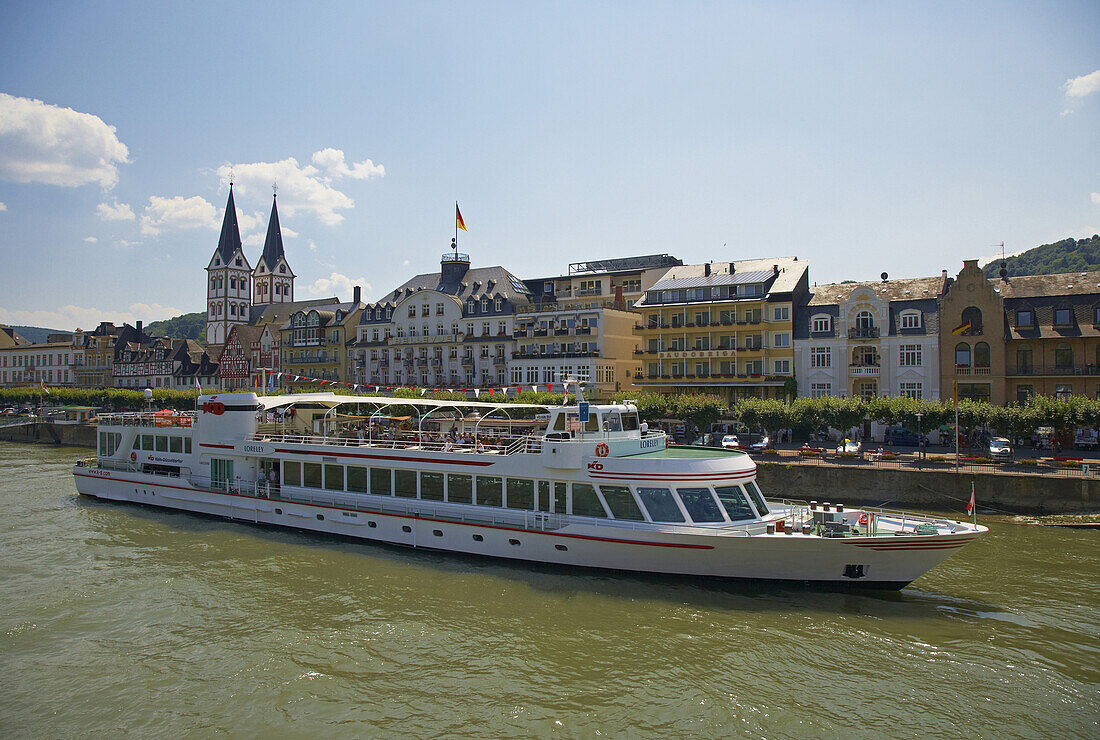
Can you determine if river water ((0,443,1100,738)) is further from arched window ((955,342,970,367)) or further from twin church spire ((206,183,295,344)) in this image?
twin church spire ((206,183,295,344))

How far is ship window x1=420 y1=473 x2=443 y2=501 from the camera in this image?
23.7m

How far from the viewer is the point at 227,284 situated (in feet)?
381

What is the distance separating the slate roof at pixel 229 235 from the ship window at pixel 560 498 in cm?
11151

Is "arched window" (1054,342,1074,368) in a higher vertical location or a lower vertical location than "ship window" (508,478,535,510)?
higher

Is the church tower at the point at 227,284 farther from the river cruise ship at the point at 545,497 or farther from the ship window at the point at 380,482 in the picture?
the ship window at the point at 380,482

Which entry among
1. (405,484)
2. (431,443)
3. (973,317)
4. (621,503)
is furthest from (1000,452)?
(405,484)

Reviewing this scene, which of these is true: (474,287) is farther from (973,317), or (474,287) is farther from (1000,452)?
(1000,452)

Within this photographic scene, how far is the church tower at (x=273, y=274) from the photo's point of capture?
121m

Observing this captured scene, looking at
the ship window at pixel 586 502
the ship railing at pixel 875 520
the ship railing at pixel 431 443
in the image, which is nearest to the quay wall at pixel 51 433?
the ship railing at pixel 431 443

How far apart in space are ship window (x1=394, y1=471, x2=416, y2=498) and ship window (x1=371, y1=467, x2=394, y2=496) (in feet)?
0.96

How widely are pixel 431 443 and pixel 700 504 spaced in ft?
32.1

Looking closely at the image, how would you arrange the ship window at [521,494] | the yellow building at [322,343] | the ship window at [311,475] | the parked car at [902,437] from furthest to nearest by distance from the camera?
1. the yellow building at [322,343]
2. the parked car at [902,437]
3. the ship window at [311,475]
4. the ship window at [521,494]

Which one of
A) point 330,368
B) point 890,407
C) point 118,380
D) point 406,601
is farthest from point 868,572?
point 118,380

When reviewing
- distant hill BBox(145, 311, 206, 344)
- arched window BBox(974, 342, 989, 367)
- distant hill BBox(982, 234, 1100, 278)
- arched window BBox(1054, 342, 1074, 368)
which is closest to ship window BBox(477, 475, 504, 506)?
arched window BBox(974, 342, 989, 367)
